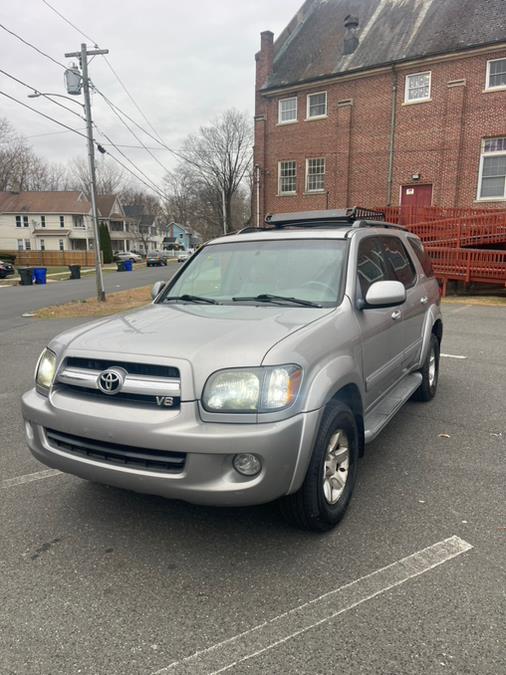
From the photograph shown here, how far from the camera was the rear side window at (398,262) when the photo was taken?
14.4 feet

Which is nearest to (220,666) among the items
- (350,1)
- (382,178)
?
(382,178)

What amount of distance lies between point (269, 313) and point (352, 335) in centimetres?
56

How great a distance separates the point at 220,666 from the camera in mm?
2043

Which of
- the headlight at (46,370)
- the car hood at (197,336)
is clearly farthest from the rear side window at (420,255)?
the headlight at (46,370)

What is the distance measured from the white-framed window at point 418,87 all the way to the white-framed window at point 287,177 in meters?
6.08

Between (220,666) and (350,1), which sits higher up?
(350,1)

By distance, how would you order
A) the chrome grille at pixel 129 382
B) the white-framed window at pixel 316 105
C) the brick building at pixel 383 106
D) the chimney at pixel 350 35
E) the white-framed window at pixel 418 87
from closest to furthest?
the chrome grille at pixel 129 382 < the brick building at pixel 383 106 < the white-framed window at pixel 418 87 < the chimney at pixel 350 35 < the white-framed window at pixel 316 105

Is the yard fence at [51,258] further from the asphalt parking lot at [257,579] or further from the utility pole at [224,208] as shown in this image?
the asphalt parking lot at [257,579]

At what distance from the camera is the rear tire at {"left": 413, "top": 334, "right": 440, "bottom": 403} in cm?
522

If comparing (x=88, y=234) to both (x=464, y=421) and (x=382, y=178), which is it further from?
(x=464, y=421)

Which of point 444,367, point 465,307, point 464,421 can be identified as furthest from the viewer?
point 465,307

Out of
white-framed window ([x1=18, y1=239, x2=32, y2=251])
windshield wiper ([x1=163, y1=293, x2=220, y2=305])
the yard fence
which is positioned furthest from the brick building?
white-framed window ([x1=18, y1=239, x2=32, y2=251])

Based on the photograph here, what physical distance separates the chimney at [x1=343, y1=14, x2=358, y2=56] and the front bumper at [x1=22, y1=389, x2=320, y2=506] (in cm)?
2592

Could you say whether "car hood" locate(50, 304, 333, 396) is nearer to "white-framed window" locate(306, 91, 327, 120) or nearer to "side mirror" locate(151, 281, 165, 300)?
"side mirror" locate(151, 281, 165, 300)
